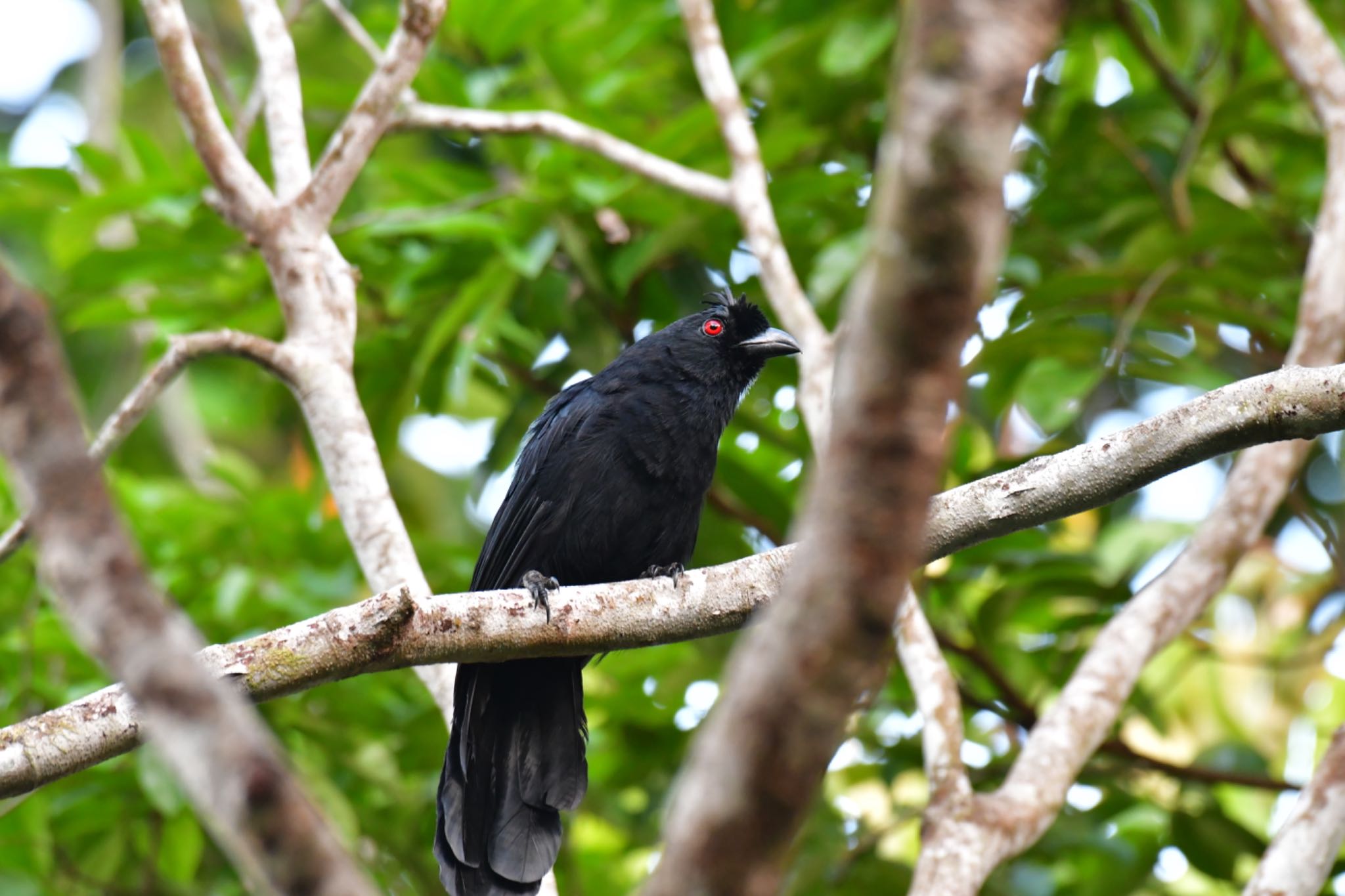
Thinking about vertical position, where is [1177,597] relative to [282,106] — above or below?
below

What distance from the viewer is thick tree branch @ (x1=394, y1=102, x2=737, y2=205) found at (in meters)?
4.37

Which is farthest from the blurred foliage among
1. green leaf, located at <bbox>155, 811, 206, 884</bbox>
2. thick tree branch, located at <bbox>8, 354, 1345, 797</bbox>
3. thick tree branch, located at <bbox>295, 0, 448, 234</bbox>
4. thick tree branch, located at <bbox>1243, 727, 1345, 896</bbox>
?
thick tree branch, located at <bbox>8, 354, 1345, 797</bbox>

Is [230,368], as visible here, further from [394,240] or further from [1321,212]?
[1321,212]

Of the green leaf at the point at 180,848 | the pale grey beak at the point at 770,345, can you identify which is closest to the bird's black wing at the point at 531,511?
the pale grey beak at the point at 770,345

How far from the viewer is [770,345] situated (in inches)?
187

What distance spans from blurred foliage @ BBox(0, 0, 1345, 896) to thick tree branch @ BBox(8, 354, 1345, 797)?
5.21 feet

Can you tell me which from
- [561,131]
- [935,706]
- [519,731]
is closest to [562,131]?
[561,131]

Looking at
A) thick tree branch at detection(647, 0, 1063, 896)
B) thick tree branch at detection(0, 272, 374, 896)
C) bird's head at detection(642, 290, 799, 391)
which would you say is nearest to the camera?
thick tree branch at detection(647, 0, 1063, 896)

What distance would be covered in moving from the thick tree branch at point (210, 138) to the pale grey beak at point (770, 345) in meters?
1.69

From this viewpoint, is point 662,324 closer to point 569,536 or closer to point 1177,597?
A: point 569,536

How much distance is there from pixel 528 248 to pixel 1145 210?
2.27 meters

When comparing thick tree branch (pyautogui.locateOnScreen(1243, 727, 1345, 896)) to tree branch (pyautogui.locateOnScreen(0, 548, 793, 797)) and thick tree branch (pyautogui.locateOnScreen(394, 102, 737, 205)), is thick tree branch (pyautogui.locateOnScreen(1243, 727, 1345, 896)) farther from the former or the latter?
thick tree branch (pyautogui.locateOnScreen(394, 102, 737, 205))

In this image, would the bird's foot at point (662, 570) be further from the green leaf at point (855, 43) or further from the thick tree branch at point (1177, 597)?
the green leaf at point (855, 43)

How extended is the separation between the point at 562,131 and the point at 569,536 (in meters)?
1.34
